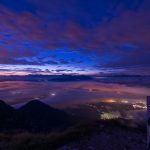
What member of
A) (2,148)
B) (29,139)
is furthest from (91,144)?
(2,148)

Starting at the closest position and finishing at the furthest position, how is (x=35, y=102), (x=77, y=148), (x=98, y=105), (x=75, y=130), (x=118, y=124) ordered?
1. (x=77, y=148)
2. (x=75, y=130)
3. (x=118, y=124)
4. (x=98, y=105)
5. (x=35, y=102)

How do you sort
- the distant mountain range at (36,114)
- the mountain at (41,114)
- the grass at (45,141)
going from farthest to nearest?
the mountain at (41,114) → the distant mountain range at (36,114) → the grass at (45,141)

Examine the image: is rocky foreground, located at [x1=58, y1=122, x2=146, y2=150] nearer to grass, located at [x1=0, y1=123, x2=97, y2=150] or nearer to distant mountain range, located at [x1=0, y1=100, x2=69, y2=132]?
grass, located at [x1=0, y1=123, x2=97, y2=150]

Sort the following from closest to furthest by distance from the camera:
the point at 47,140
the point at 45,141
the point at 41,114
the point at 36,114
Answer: the point at 45,141, the point at 47,140, the point at 36,114, the point at 41,114

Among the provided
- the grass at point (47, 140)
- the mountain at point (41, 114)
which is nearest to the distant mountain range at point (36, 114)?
the mountain at point (41, 114)

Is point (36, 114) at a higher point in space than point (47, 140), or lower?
lower

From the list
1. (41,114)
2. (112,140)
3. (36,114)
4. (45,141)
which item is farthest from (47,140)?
(41,114)

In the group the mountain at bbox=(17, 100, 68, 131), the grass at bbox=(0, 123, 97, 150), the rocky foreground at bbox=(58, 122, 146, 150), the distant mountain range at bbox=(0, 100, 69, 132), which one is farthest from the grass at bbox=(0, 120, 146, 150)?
the mountain at bbox=(17, 100, 68, 131)

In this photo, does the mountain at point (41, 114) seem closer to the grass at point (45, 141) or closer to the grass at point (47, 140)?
the grass at point (47, 140)

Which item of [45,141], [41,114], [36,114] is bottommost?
[41,114]

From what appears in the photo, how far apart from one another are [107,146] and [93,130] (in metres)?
2.23

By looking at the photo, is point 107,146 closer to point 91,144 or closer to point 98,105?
point 91,144

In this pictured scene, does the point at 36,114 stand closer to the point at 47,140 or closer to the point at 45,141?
the point at 47,140

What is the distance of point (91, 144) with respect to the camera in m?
10.3
